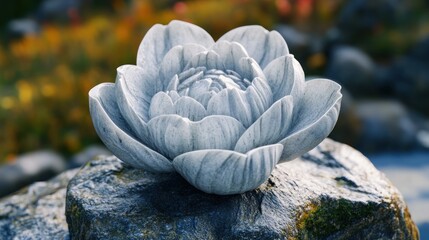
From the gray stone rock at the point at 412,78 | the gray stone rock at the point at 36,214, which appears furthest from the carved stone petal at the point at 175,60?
the gray stone rock at the point at 412,78

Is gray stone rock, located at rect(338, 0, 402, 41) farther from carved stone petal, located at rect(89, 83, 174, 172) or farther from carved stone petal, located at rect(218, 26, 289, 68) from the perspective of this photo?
carved stone petal, located at rect(89, 83, 174, 172)

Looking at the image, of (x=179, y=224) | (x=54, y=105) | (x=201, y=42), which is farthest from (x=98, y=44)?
(x=179, y=224)

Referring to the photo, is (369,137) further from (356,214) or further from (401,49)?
(356,214)

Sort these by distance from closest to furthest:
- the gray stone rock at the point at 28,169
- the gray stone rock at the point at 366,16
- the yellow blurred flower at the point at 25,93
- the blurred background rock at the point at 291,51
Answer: the gray stone rock at the point at 28,169, the blurred background rock at the point at 291,51, the yellow blurred flower at the point at 25,93, the gray stone rock at the point at 366,16

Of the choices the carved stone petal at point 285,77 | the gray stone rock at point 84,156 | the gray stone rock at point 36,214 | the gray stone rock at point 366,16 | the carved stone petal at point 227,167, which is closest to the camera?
the carved stone petal at point 227,167

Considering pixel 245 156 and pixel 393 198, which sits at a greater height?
pixel 245 156

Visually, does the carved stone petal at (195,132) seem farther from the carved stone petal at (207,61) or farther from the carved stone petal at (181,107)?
the carved stone petal at (207,61)

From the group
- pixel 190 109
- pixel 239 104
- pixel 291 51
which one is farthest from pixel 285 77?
pixel 291 51
